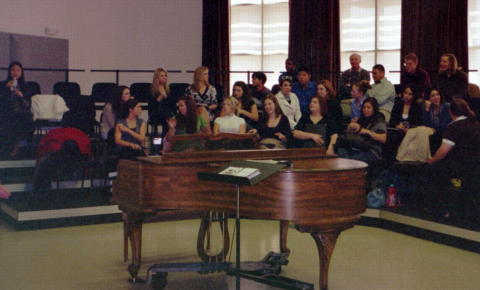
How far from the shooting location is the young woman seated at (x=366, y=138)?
27.8 ft

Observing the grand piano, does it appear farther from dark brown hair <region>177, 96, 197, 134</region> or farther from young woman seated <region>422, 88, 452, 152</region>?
young woman seated <region>422, 88, 452, 152</region>

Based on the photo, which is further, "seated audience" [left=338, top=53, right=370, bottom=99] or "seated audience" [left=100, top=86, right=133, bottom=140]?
"seated audience" [left=338, top=53, right=370, bottom=99]

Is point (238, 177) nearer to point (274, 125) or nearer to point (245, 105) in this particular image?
point (274, 125)

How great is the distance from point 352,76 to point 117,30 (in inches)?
192

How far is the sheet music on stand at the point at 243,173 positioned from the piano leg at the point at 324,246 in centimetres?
56

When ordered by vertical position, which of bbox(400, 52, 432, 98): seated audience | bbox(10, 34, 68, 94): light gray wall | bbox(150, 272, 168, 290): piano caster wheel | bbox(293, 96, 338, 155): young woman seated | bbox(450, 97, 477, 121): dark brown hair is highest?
bbox(10, 34, 68, 94): light gray wall

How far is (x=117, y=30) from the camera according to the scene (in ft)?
43.9

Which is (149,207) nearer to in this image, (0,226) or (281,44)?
(0,226)

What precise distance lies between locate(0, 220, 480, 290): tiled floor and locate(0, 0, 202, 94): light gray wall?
208 inches

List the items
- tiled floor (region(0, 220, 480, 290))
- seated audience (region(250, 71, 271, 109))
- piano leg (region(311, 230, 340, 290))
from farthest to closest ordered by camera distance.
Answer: seated audience (region(250, 71, 271, 109)) < tiled floor (region(0, 220, 480, 290)) < piano leg (region(311, 230, 340, 290))

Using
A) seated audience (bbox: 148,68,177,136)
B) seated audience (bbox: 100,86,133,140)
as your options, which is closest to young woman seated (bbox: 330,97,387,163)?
Answer: seated audience (bbox: 148,68,177,136)

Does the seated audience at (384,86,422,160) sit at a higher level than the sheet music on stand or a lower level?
higher

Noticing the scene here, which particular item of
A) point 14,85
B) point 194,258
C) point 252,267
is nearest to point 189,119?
point 194,258

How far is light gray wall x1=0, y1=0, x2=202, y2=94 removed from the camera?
1217 cm
